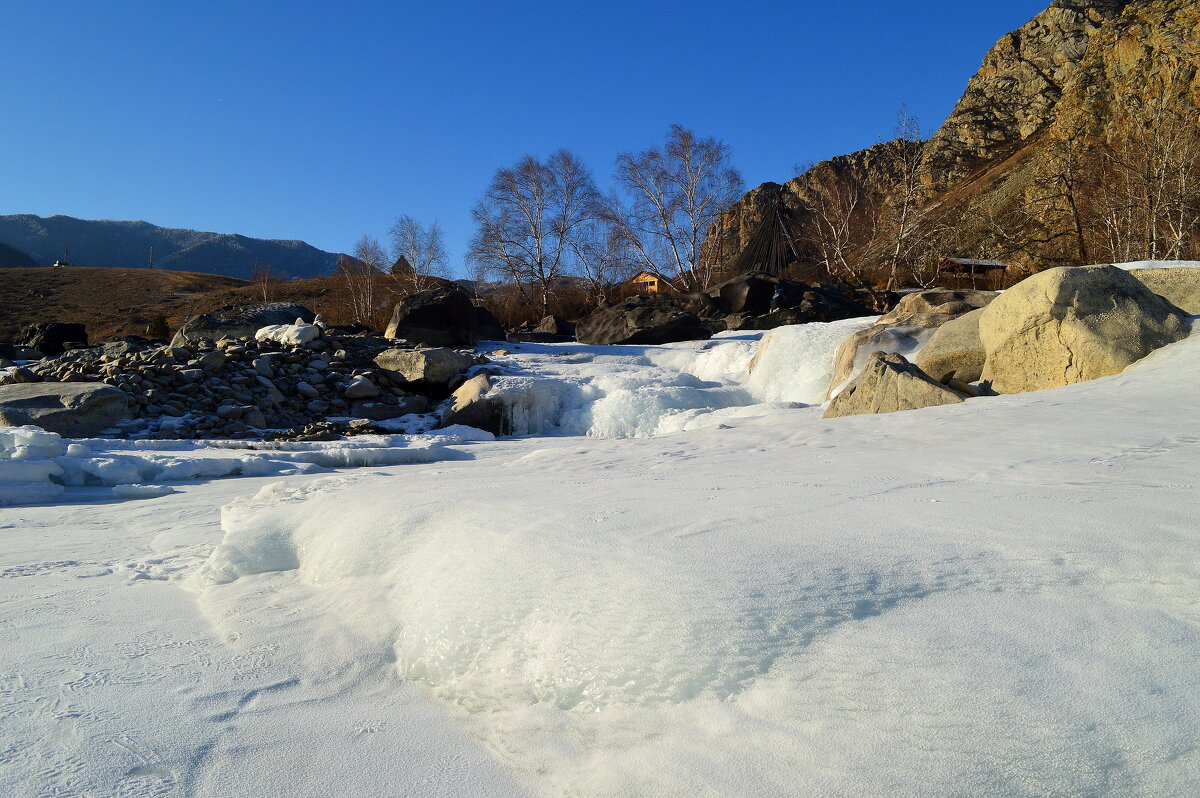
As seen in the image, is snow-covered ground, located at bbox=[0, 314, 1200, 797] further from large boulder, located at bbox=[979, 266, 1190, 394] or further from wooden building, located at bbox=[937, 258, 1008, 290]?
wooden building, located at bbox=[937, 258, 1008, 290]

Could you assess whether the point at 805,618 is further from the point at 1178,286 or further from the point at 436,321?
the point at 436,321

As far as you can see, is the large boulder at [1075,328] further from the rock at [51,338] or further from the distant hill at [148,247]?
the distant hill at [148,247]

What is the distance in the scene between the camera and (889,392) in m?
5.04

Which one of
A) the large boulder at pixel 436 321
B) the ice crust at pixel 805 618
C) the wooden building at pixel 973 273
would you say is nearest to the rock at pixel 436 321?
the large boulder at pixel 436 321

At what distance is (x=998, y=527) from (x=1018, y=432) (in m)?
1.55

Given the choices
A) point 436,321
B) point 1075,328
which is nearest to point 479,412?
point 436,321

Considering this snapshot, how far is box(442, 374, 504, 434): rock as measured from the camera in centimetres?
902

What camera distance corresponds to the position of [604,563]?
1.72 m

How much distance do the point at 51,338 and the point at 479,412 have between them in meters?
13.2

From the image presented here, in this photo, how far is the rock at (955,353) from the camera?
6.10 meters

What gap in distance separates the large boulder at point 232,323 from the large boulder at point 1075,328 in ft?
38.4

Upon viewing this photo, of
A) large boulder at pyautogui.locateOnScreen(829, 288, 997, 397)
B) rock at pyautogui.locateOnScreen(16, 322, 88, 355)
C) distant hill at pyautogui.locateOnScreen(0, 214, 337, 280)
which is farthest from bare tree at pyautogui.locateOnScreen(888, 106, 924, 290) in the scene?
distant hill at pyautogui.locateOnScreen(0, 214, 337, 280)

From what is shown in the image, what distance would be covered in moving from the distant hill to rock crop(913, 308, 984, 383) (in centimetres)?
8298

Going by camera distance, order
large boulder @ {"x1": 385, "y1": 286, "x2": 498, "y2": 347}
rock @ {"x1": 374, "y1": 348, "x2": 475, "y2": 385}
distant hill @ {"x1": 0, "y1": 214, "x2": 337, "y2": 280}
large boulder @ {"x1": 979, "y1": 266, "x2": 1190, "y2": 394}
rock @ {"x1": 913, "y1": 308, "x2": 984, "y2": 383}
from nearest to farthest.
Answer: large boulder @ {"x1": 979, "y1": 266, "x2": 1190, "y2": 394} < rock @ {"x1": 913, "y1": 308, "x2": 984, "y2": 383} < rock @ {"x1": 374, "y1": 348, "x2": 475, "y2": 385} < large boulder @ {"x1": 385, "y1": 286, "x2": 498, "y2": 347} < distant hill @ {"x1": 0, "y1": 214, "x2": 337, "y2": 280}
